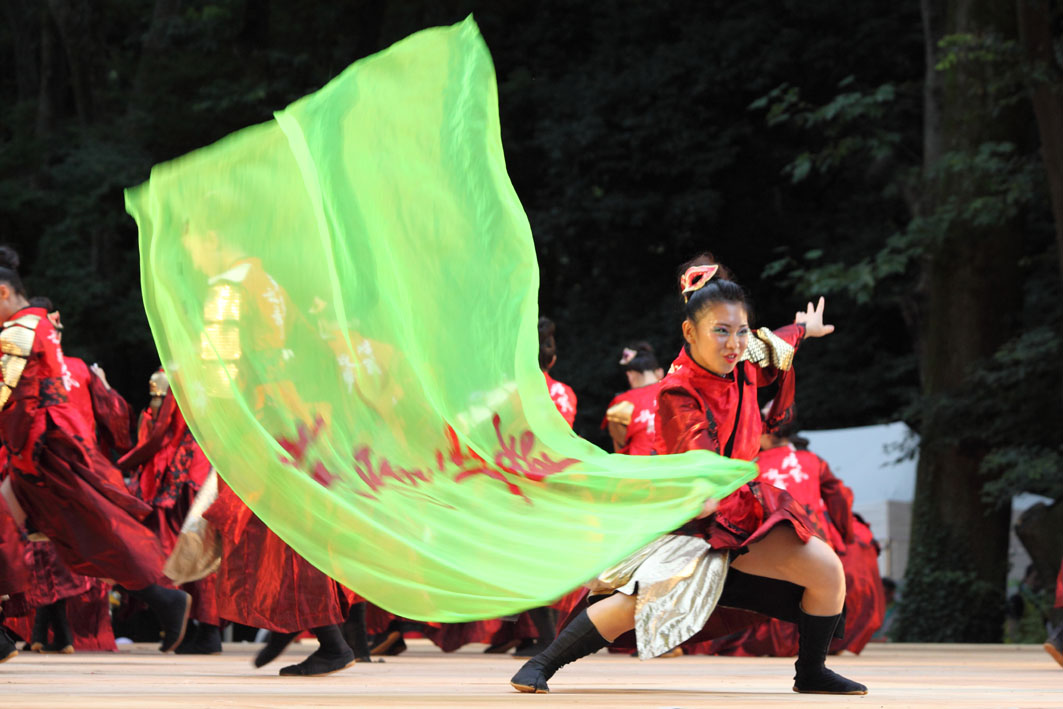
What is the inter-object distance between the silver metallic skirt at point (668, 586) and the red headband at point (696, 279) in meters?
0.80

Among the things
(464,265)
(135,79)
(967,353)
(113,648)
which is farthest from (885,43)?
(464,265)

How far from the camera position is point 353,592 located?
17.7 feet

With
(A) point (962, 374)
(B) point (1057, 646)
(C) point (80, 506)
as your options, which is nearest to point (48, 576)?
(C) point (80, 506)

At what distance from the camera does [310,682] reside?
18.0 ft

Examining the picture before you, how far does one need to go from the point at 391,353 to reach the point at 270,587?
1379 millimetres

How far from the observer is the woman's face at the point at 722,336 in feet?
16.4

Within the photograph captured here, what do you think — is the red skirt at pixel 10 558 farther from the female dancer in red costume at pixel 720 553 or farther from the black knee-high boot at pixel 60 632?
the female dancer in red costume at pixel 720 553

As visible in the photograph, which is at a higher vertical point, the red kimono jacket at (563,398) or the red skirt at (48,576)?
the red kimono jacket at (563,398)

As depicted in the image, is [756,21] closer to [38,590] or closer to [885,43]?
[885,43]

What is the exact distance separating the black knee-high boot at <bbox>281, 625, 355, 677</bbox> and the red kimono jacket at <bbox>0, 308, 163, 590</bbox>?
7.37ft

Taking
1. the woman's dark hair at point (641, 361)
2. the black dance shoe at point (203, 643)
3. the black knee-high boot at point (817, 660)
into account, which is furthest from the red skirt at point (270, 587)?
the woman's dark hair at point (641, 361)

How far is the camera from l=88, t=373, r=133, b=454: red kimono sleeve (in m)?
8.65

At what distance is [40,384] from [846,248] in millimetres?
11445

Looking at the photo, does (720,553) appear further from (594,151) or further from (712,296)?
(594,151)
